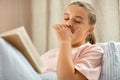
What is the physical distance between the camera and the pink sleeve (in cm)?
111

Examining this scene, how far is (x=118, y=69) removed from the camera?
1.19 meters

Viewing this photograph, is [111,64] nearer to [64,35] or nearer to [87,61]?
[87,61]

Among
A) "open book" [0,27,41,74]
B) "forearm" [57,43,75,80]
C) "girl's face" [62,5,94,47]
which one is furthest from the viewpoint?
"girl's face" [62,5,94,47]

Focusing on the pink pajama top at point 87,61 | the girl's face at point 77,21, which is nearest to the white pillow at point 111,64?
the pink pajama top at point 87,61

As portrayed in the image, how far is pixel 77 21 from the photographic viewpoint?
48.3 inches

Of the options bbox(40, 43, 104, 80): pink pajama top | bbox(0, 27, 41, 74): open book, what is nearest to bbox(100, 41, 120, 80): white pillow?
bbox(40, 43, 104, 80): pink pajama top

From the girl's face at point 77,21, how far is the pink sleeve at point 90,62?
81 millimetres

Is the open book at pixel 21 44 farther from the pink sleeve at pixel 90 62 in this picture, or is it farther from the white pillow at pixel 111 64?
the white pillow at pixel 111 64

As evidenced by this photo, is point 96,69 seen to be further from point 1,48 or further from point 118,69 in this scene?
point 1,48

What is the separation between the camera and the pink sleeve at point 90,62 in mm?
1109

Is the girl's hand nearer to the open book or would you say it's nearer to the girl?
the girl

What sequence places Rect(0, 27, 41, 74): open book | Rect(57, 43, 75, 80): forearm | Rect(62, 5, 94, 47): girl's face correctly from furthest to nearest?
1. Rect(62, 5, 94, 47): girl's face
2. Rect(57, 43, 75, 80): forearm
3. Rect(0, 27, 41, 74): open book

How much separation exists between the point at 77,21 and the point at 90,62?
21 cm

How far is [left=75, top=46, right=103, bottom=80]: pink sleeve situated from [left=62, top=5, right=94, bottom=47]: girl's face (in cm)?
8
